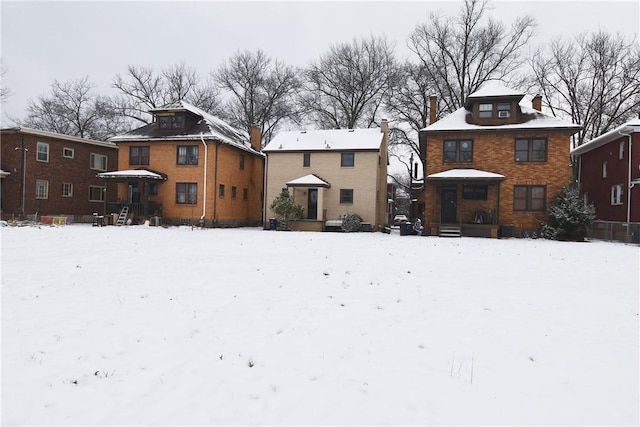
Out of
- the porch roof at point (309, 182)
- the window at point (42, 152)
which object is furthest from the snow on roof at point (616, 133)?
the window at point (42, 152)

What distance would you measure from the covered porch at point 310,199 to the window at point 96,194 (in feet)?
55.3

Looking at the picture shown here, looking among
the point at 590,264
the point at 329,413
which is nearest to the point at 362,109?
the point at 590,264

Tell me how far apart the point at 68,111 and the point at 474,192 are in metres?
44.9

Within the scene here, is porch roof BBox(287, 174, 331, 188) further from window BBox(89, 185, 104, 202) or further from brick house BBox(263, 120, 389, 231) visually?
window BBox(89, 185, 104, 202)

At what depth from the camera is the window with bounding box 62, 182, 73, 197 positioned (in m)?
29.3

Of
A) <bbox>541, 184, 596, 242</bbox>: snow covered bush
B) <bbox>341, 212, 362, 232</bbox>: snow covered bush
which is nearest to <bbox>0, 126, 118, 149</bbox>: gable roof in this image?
<bbox>341, 212, 362, 232</bbox>: snow covered bush

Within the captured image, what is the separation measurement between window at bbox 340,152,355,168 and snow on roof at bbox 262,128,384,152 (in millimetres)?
482

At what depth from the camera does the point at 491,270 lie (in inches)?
393

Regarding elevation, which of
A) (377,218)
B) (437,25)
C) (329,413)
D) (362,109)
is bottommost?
(329,413)

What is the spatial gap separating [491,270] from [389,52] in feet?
107

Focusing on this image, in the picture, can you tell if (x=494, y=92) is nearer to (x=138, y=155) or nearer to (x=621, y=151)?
(x=621, y=151)

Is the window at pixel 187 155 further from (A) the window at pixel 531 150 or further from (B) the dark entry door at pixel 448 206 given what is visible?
(A) the window at pixel 531 150

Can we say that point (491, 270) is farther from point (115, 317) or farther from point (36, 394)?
point (36, 394)

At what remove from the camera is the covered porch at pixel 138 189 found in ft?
85.9
